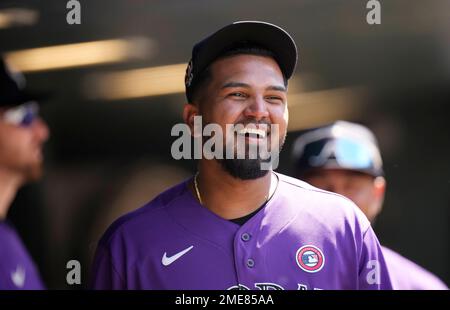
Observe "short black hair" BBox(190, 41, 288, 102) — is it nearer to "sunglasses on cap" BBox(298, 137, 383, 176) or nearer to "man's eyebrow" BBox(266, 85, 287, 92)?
"man's eyebrow" BBox(266, 85, 287, 92)

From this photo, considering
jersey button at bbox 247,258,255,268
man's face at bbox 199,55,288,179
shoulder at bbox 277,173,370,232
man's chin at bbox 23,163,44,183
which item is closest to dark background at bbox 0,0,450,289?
man's chin at bbox 23,163,44,183

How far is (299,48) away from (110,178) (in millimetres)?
816

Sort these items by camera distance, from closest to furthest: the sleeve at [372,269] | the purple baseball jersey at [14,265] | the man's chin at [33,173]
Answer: the sleeve at [372,269] < the purple baseball jersey at [14,265] < the man's chin at [33,173]

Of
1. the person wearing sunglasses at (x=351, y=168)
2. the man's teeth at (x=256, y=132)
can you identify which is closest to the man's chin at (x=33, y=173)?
the man's teeth at (x=256, y=132)

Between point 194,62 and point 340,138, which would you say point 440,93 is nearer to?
point 340,138

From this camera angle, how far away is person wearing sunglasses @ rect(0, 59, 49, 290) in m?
2.00

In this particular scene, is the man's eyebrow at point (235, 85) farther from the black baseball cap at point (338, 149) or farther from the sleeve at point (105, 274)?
the sleeve at point (105, 274)

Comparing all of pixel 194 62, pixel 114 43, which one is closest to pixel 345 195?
pixel 194 62

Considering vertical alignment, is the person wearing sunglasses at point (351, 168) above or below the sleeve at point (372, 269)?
Result: above

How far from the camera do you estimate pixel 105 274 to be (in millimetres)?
1876

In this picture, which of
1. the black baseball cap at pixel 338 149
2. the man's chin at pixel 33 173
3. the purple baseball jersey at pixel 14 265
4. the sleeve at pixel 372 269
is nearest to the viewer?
the sleeve at pixel 372 269

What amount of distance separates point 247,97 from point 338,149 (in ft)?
1.74

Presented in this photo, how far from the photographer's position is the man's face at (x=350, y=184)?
7.21ft

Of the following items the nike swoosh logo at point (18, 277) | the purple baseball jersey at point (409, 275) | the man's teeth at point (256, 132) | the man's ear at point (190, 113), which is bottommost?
the purple baseball jersey at point (409, 275)
